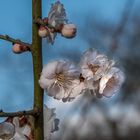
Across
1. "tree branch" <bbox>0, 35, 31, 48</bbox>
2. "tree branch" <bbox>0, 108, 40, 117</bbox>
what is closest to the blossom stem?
"tree branch" <bbox>0, 35, 31, 48</bbox>

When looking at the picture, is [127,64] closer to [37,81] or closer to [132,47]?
[132,47]

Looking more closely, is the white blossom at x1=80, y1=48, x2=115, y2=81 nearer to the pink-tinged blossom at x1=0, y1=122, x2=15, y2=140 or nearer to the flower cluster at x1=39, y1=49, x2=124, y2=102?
the flower cluster at x1=39, y1=49, x2=124, y2=102

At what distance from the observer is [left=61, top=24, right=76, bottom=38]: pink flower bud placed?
3.99ft

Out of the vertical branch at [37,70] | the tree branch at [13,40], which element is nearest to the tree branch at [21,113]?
the vertical branch at [37,70]

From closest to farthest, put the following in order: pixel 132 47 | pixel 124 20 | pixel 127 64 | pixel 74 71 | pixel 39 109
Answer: pixel 39 109 < pixel 74 71 < pixel 124 20 < pixel 127 64 < pixel 132 47

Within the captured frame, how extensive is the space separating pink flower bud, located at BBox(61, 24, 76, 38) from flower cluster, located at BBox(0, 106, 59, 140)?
18 centimetres

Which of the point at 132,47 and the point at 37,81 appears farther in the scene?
the point at 132,47

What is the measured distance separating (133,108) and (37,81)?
1067 centimetres

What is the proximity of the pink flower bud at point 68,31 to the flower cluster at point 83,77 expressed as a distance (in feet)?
0.25

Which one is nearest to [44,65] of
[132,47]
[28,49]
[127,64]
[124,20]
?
[28,49]

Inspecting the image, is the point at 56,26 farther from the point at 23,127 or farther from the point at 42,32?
the point at 23,127

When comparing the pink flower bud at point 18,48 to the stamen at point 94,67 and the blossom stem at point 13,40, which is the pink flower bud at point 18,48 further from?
the stamen at point 94,67

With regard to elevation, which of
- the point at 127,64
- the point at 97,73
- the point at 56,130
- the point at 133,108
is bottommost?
the point at 133,108

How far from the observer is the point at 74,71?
1.28 meters
